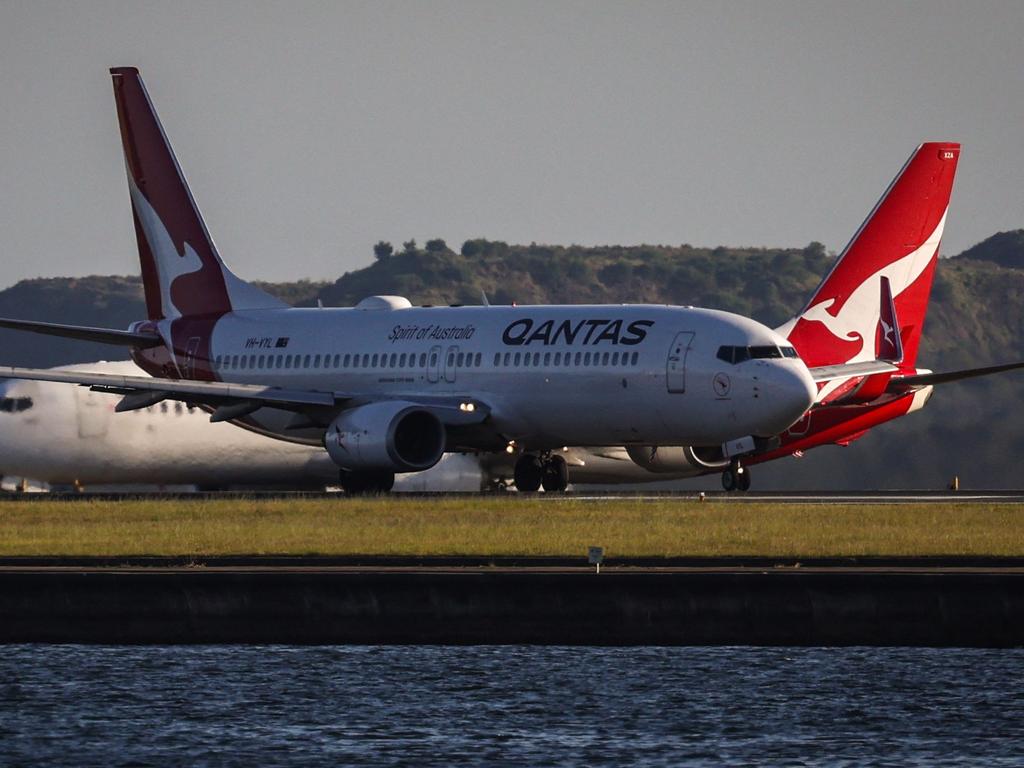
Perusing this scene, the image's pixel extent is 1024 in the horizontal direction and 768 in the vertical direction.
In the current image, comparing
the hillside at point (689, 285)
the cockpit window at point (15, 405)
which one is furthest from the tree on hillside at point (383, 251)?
the cockpit window at point (15, 405)

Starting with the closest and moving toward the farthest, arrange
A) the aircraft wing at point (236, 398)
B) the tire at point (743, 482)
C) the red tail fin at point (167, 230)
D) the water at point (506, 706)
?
the water at point (506, 706)
the aircraft wing at point (236, 398)
the tire at point (743, 482)
the red tail fin at point (167, 230)

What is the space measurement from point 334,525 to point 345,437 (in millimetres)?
10648

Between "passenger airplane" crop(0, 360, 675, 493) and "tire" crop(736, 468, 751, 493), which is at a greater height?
"passenger airplane" crop(0, 360, 675, 493)

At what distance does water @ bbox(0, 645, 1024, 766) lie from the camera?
21.7 meters

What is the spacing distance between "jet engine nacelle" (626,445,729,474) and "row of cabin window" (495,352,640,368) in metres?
3.50

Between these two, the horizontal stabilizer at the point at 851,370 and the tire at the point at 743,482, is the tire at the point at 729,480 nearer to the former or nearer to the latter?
the tire at the point at 743,482

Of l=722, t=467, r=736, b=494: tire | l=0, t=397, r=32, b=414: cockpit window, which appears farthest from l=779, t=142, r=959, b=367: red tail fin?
l=0, t=397, r=32, b=414: cockpit window

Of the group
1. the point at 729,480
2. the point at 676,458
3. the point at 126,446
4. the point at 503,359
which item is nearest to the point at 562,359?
the point at 503,359

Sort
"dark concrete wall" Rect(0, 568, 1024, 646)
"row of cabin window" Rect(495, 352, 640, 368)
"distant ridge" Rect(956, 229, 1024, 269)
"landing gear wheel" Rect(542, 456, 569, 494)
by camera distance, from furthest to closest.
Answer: "distant ridge" Rect(956, 229, 1024, 269) → "landing gear wheel" Rect(542, 456, 569, 494) → "row of cabin window" Rect(495, 352, 640, 368) → "dark concrete wall" Rect(0, 568, 1024, 646)

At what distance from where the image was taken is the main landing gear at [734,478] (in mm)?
51438

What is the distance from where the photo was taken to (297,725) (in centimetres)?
2316

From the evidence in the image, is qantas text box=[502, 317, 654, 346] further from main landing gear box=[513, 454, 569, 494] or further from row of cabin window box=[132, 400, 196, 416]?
row of cabin window box=[132, 400, 196, 416]

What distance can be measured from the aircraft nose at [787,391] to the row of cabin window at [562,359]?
3.02 metres

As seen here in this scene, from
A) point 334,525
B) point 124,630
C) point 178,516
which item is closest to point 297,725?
point 124,630
